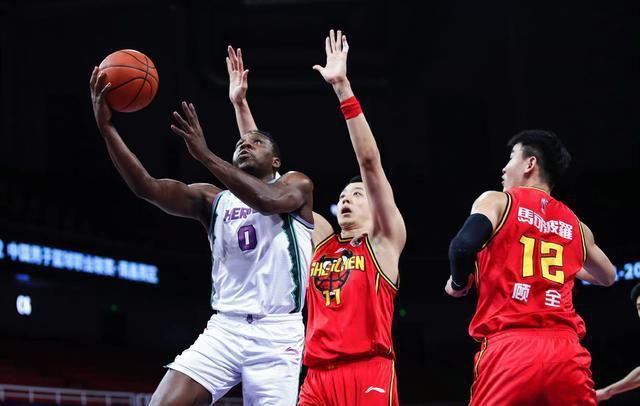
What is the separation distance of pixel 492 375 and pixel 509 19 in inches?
645

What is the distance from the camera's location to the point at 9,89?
18.3 meters

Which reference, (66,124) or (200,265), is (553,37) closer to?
(200,265)

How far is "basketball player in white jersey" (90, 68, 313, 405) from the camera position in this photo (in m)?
4.37

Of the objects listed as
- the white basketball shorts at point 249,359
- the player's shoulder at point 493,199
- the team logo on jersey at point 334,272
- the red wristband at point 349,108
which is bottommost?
the white basketball shorts at point 249,359

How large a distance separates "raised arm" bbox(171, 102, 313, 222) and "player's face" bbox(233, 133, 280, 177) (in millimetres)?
189

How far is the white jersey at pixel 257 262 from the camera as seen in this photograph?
4.56 meters

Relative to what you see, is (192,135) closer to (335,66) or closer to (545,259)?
(335,66)

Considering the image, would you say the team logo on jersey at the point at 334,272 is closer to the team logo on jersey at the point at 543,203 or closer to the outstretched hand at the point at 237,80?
the team logo on jersey at the point at 543,203

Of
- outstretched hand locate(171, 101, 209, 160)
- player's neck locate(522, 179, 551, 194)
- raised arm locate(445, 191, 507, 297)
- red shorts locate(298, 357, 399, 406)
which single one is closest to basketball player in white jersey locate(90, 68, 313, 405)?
outstretched hand locate(171, 101, 209, 160)

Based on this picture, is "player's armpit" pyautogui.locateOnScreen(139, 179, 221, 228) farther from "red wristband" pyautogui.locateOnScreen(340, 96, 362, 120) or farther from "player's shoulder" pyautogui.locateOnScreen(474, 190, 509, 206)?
"player's shoulder" pyautogui.locateOnScreen(474, 190, 509, 206)

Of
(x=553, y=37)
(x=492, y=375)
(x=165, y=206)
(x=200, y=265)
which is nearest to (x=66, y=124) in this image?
(x=200, y=265)

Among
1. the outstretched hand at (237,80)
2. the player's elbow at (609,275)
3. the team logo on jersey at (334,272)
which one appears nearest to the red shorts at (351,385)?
the team logo on jersey at (334,272)

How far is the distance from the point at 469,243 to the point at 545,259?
0.47 meters

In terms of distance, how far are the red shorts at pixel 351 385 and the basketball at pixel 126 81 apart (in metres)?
1.86
